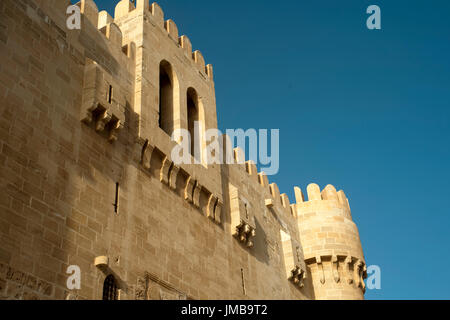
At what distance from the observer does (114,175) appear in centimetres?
1277

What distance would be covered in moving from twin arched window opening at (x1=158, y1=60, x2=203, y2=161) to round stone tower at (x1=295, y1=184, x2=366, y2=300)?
831cm

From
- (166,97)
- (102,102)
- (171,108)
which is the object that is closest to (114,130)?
(102,102)

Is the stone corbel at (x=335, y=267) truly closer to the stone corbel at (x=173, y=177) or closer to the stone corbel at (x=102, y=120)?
the stone corbel at (x=173, y=177)

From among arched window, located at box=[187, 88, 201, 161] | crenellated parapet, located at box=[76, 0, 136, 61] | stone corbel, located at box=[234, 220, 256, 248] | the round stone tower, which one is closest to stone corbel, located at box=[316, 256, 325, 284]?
the round stone tower

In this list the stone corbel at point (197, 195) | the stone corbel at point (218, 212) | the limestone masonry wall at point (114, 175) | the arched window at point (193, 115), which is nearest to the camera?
the limestone masonry wall at point (114, 175)

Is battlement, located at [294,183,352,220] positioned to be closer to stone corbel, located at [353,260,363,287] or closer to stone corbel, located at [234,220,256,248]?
stone corbel, located at [353,260,363,287]

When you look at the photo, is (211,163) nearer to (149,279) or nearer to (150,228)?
(150,228)

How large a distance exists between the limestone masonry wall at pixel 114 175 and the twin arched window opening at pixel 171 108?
47 millimetres

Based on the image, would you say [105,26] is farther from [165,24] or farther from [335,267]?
[335,267]

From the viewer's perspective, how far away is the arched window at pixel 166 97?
55.0 feet

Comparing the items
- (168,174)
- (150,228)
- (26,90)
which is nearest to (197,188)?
(168,174)

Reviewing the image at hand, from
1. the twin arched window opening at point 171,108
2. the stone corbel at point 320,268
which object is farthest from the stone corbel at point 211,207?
the stone corbel at point 320,268

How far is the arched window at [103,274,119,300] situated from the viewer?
443 inches

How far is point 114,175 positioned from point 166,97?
5.14m
